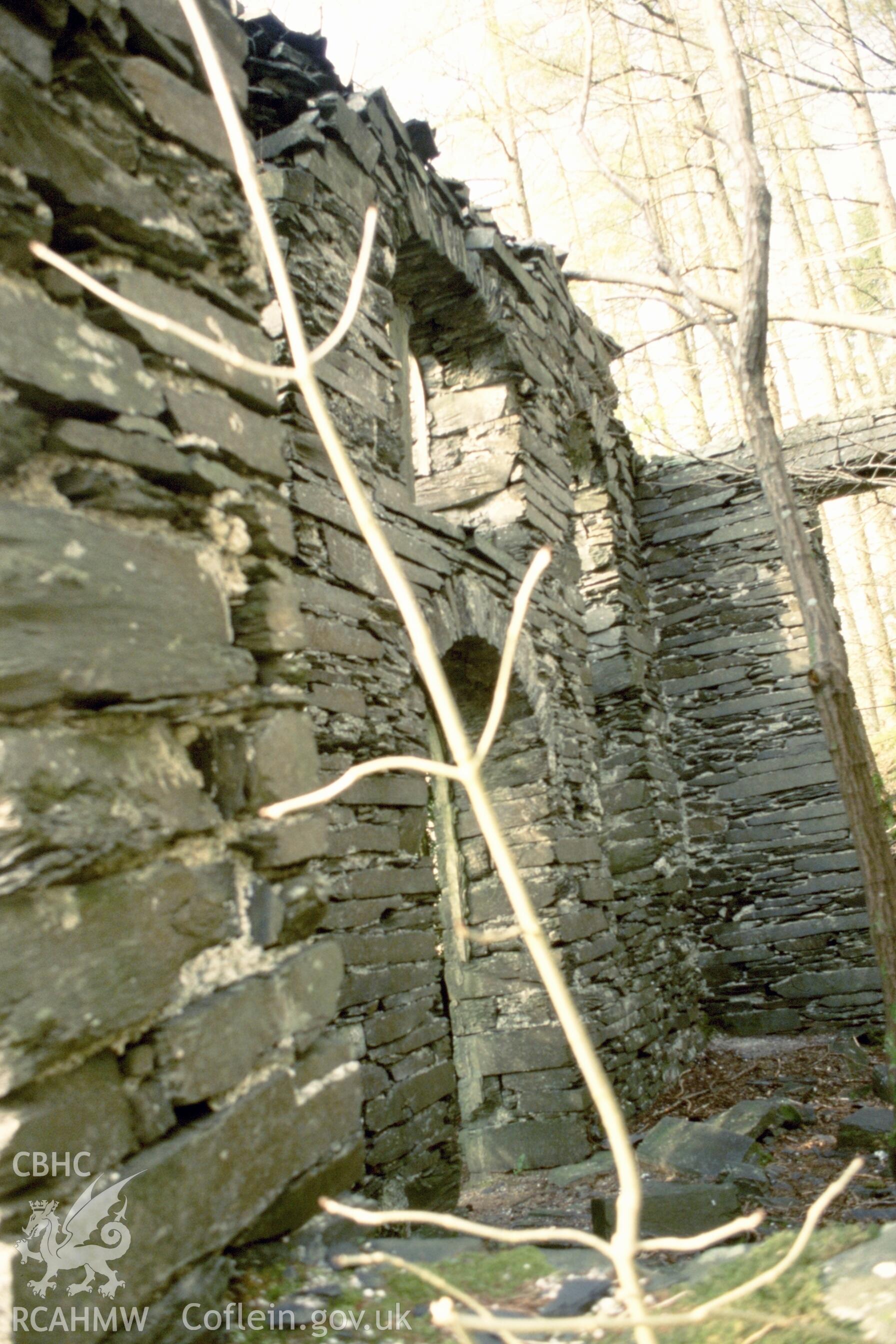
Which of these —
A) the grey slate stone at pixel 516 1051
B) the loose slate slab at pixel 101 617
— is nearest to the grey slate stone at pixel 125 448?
the loose slate slab at pixel 101 617

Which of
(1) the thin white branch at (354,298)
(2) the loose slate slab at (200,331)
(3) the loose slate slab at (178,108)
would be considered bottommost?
(1) the thin white branch at (354,298)

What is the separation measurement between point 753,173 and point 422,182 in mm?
1847

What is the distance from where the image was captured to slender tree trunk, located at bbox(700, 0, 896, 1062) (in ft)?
14.8

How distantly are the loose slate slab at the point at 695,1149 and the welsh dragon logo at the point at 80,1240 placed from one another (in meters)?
3.65

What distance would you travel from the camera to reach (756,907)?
7.70 meters

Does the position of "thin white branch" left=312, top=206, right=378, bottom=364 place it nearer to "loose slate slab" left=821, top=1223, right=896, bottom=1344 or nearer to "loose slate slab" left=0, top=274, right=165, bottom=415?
"loose slate slab" left=0, top=274, right=165, bottom=415

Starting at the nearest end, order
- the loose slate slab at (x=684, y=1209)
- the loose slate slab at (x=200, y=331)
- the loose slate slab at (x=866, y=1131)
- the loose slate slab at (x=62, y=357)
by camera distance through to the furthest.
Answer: the loose slate slab at (x=62, y=357) → the loose slate slab at (x=200, y=331) → the loose slate slab at (x=684, y=1209) → the loose slate slab at (x=866, y=1131)

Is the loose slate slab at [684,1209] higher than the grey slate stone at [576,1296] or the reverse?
the reverse

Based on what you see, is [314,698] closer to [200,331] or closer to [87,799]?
[200,331]

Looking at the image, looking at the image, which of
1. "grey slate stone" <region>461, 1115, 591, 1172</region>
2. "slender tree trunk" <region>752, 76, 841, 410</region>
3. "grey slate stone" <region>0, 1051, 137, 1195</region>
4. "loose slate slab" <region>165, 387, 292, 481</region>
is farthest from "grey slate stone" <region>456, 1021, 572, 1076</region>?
"slender tree trunk" <region>752, 76, 841, 410</region>

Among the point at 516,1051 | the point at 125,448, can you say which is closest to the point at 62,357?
the point at 125,448

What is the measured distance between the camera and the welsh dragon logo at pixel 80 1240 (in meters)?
1.10

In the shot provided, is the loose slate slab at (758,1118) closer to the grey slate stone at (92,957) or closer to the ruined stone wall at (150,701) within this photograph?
the ruined stone wall at (150,701)

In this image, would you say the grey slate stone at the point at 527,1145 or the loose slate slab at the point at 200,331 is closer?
the loose slate slab at the point at 200,331
